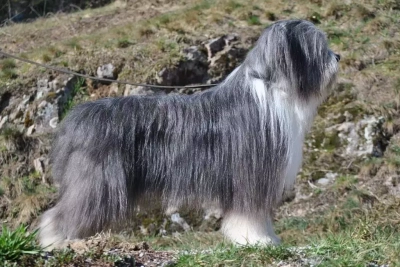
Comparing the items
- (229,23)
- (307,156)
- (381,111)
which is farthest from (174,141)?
(229,23)

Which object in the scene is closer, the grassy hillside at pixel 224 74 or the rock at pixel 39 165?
the grassy hillside at pixel 224 74

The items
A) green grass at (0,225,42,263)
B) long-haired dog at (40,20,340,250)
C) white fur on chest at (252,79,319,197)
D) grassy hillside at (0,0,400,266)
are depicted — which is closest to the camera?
green grass at (0,225,42,263)

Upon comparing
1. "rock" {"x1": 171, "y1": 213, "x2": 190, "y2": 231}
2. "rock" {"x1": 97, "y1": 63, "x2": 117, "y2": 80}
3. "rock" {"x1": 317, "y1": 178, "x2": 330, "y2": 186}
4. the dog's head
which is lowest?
"rock" {"x1": 171, "y1": 213, "x2": 190, "y2": 231}

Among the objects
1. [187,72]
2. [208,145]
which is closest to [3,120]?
[187,72]

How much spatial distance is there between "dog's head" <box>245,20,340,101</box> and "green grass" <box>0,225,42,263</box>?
254cm

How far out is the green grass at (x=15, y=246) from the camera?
4.16 metres

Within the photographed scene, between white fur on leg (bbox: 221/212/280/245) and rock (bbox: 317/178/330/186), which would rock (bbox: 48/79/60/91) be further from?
white fur on leg (bbox: 221/212/280/245)

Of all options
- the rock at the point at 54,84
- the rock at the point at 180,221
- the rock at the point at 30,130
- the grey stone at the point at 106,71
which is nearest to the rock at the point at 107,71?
the grey stone at the point at 106,71

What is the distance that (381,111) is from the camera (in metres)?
8.63

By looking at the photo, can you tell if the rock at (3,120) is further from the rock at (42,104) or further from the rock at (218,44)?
the rock at (218,44)

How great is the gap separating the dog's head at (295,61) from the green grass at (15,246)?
2.54 meters

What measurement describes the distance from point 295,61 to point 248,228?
4.80 feet

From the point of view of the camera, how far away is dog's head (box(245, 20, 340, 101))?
19.3 feet

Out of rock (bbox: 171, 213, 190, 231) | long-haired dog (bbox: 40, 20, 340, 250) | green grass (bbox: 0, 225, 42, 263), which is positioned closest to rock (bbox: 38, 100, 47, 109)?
rock (bbox: 171, 213, 190, 231)
